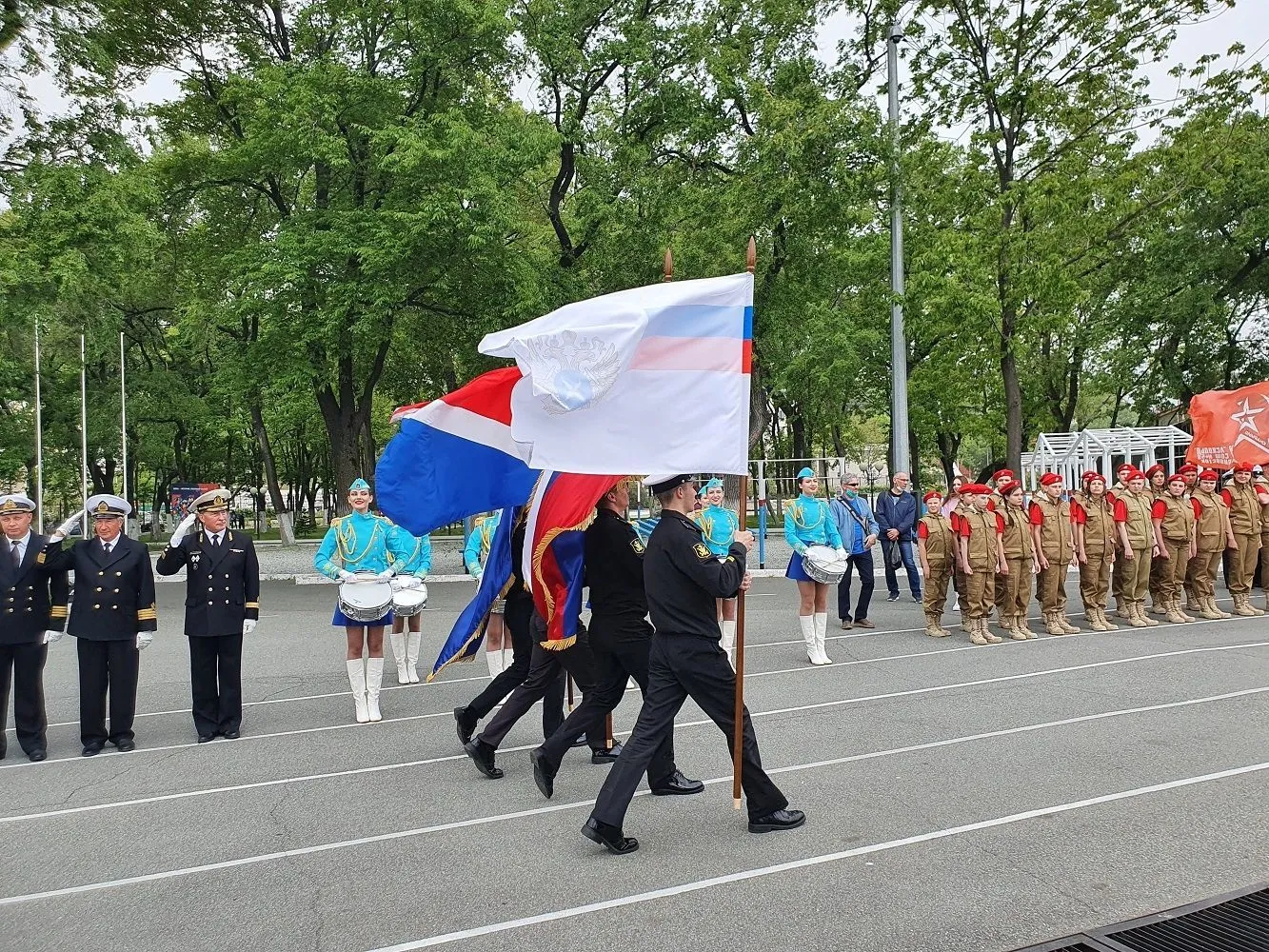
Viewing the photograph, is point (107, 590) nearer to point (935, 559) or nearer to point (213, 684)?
point (213, 684)

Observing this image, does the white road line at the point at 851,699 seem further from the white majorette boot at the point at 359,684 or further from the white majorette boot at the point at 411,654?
the white majorette boot at the point at 411,654


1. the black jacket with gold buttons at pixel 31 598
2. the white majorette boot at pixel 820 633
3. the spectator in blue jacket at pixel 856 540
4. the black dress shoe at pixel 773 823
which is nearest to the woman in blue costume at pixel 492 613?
the white majorette boot at pixel 820 633

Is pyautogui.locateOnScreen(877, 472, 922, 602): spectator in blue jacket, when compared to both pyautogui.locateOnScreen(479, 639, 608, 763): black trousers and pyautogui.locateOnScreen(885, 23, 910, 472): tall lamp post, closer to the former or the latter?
pyautogui.locateOnScreen(885, 23, 910, 472): tall lamp post

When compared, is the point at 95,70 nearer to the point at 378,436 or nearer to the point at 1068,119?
the point at 1068,119

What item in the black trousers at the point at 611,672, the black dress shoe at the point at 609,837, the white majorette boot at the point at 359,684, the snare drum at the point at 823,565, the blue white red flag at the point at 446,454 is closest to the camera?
the black dress shoe at the point at 609,837

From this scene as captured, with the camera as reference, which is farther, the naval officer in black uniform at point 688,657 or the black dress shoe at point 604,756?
the black dress shoe at point 604,756

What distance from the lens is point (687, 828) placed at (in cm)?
541

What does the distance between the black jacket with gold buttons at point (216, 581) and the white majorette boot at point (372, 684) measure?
3.28 feet

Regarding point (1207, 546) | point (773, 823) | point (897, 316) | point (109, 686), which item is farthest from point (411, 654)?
point (897, 316)

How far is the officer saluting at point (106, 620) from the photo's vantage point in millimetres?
7660

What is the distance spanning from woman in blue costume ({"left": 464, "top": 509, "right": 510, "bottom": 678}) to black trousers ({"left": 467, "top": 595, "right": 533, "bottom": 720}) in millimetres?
1211

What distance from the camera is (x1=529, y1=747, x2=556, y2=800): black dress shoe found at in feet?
19.6

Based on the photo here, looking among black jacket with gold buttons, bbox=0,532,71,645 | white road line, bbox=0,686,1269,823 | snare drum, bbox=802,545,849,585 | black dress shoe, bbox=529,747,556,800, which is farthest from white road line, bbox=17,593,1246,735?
black dress shoe, bbox=529,747,556,800

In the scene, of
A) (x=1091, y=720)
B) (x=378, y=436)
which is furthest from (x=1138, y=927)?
(x=378, y=436)
